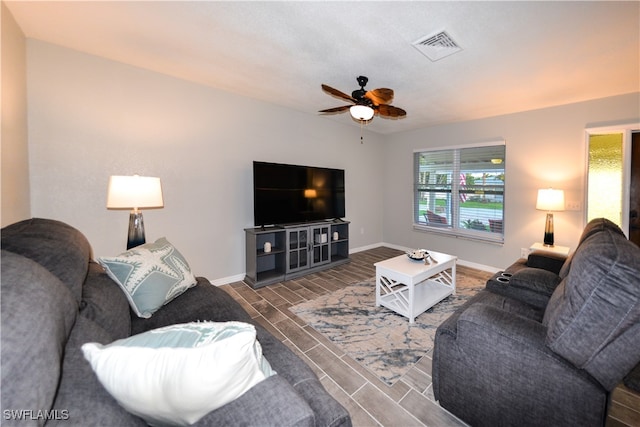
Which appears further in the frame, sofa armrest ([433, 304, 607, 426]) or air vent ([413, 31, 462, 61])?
air vent ([413, 31, 462, 61])

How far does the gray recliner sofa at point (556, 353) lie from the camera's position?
102 centimetres

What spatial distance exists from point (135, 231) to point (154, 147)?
1.10 metres

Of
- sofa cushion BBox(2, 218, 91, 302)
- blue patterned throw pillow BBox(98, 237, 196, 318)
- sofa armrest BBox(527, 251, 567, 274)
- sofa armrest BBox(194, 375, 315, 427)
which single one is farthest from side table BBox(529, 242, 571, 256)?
sofa cushion BBox(2, 218, 91, 302)

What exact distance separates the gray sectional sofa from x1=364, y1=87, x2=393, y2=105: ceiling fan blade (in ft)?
7.50

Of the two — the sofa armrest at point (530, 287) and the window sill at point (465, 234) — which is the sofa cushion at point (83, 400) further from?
the window sill at point (465, 234)

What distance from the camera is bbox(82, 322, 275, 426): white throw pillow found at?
66 centimetres

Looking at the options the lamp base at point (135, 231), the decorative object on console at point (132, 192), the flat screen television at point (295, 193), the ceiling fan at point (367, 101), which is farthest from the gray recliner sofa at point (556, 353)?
the flat screen television at point (295, 193)

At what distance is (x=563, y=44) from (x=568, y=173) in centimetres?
213

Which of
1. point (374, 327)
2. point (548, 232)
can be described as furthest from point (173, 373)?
point (548, 232)

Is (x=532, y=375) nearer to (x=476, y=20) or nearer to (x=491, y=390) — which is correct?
(x=491, y=390)

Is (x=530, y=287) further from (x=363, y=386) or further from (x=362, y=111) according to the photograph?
(x=362, y=111)

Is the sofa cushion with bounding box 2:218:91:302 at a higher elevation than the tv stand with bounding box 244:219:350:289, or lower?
higher

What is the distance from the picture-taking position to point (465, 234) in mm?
4469

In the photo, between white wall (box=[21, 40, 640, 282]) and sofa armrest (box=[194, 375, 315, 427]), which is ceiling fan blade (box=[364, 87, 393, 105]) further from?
sofa armrest (box=[194, 375, 315, 427])
